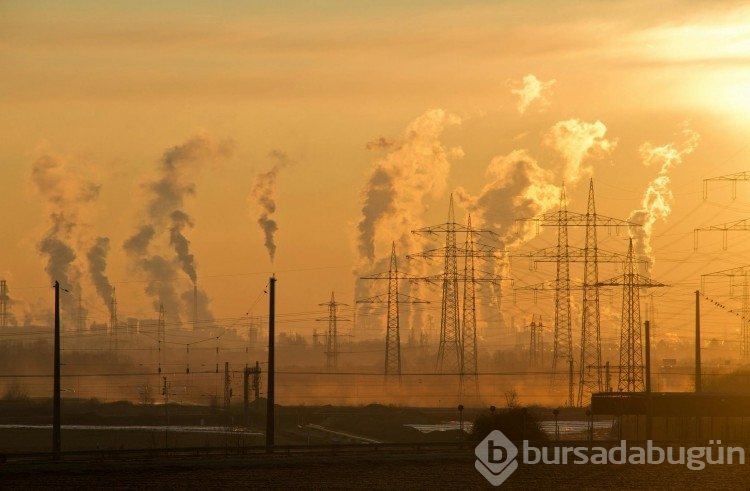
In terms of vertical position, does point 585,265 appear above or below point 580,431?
above

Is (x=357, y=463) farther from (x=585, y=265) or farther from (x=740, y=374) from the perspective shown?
(x=740, y=374)

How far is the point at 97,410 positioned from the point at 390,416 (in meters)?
34.0

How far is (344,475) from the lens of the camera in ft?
172

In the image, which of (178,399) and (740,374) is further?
(178,399)

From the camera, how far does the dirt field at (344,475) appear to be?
4859 cm

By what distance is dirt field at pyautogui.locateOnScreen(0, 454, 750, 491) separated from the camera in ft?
159

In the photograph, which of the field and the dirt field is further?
the field

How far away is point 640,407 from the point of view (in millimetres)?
77500

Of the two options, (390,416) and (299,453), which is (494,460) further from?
(390,416)

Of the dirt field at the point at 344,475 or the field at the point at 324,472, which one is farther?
the field at the point at 324,472

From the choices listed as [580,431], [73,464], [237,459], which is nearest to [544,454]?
[237,459]

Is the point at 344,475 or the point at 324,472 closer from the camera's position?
the point at 344,475

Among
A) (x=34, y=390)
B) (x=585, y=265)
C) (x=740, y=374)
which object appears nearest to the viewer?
(x=585, y=265)

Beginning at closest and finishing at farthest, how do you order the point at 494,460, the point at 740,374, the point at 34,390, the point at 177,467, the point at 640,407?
1. the point at 177,467
2. the point at 494,460
3. the point at 640,407
4. the point at 740,374
5. the point at 34,390
